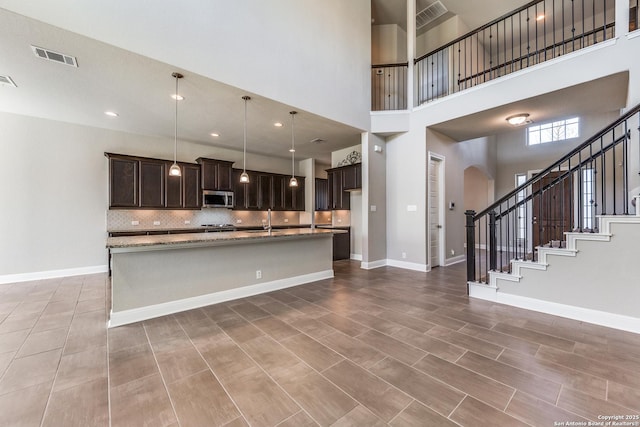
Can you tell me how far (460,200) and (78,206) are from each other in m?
8.62

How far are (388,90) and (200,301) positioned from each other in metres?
6.37

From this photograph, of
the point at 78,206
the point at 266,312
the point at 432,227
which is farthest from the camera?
the point at 432,227

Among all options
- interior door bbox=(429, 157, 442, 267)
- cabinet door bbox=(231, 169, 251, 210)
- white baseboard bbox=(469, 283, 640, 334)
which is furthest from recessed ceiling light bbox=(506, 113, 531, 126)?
cabinet door bbox=(231, 169, 251, 210)

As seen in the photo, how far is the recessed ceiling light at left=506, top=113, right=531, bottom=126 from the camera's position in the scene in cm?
472

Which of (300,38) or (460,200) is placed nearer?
(300,38)

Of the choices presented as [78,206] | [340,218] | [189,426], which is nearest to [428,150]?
[340,218]

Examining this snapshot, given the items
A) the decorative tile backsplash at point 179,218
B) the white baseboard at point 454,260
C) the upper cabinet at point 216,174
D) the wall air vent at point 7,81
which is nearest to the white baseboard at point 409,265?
the white baseboard at point 454,260

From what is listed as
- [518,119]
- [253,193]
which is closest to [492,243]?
[518,119]

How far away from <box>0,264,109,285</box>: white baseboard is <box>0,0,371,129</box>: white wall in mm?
4603

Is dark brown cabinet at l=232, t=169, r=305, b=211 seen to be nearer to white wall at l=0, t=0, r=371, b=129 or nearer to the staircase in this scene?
white wall at l=0, t=0, r=371, b=129

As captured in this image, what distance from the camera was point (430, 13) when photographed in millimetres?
6387

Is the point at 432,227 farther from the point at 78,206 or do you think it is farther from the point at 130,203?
the point at 78,206

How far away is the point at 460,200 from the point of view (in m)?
6.54

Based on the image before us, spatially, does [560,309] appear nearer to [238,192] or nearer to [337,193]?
[337,193]
